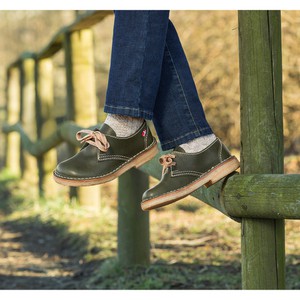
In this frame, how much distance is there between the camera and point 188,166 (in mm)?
2127

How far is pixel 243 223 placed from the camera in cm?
227

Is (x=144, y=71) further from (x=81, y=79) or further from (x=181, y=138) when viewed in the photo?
(x=81, y=79)

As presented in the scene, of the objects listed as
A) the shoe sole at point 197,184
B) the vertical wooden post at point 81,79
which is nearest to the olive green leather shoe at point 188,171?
the shoe sole at point 197,184

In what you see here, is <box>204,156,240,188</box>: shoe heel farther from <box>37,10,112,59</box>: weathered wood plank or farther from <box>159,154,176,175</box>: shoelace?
<box>37,10,112,59</box>: weathered wood plank

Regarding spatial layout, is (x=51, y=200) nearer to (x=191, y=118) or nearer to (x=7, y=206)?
(x=7, y=206)

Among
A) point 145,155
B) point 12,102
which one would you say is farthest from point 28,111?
point 145,155

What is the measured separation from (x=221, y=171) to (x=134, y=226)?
1.63 m

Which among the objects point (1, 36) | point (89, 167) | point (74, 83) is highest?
point (1, 36)

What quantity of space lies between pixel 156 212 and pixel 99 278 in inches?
68.2

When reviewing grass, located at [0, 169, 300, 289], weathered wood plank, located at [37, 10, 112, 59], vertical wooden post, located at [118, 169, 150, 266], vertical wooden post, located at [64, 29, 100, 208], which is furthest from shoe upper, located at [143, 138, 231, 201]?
vertical wooden post, located at [64, 29, 100, 208]

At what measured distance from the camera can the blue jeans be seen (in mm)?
1957

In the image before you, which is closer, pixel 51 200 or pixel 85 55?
pixel 85 55
